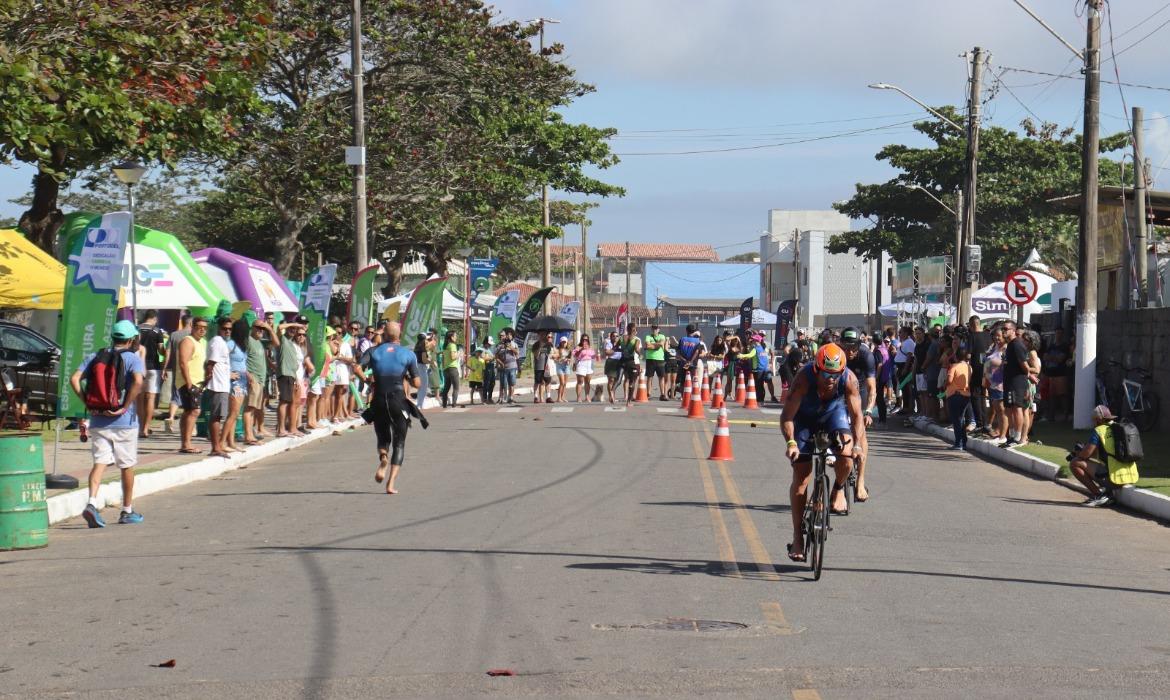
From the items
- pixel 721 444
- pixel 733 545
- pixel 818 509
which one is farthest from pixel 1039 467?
pixel 818 509

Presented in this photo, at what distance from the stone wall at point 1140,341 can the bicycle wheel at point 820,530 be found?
15178 mm

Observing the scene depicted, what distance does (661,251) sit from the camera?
459 ft

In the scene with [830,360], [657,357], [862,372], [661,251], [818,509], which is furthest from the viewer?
[661,251]

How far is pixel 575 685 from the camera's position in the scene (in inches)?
267

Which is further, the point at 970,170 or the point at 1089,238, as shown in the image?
the point at 970,170

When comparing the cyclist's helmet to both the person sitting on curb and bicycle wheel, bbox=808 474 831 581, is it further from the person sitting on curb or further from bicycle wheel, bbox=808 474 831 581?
the person sitting on curb

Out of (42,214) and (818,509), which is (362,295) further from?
(818,509)

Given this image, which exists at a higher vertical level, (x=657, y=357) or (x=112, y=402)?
(x=657, y=357)

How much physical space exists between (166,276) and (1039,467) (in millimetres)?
13435

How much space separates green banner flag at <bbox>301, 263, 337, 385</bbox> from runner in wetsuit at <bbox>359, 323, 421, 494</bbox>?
7.99 meters

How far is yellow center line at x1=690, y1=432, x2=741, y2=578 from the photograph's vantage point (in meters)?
10.5

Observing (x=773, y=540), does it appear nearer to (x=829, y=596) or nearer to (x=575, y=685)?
(x=829, y=596)

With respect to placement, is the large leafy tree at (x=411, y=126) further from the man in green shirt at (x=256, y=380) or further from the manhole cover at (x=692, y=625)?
the manhole cover at (x=692, y=625)

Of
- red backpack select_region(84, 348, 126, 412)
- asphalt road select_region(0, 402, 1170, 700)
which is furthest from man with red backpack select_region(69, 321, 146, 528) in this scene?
asphalt road select_region(0, 402, 1170, 700)
